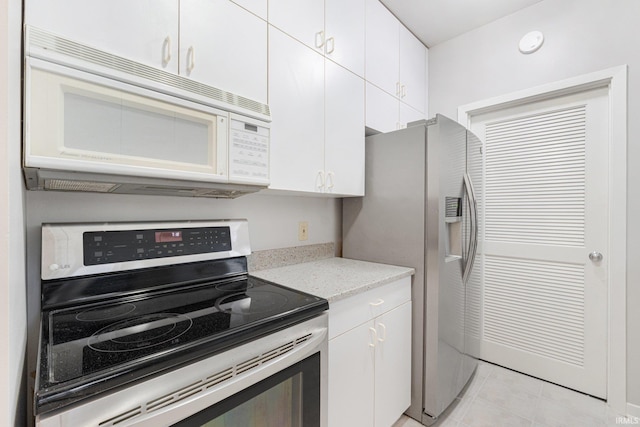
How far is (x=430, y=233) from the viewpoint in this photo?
1646 mm

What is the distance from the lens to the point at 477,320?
215 centimetres

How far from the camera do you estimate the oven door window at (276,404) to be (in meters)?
0.76

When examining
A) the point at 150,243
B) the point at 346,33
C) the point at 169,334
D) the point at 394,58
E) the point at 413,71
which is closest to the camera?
the point at 169,334

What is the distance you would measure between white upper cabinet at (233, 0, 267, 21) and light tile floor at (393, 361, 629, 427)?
231 centimetres

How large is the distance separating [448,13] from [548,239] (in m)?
1.89

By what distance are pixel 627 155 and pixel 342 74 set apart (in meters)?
1.83

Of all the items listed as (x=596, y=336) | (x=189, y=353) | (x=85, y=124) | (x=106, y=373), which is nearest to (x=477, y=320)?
(x=596, y=336)

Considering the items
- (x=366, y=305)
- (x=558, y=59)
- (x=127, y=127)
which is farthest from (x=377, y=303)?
(x=558, y=59)

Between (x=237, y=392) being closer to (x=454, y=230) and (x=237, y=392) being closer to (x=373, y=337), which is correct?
(x=373, y=337)

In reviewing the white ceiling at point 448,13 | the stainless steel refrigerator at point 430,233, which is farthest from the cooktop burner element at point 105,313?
the white ceiling at point 448,13

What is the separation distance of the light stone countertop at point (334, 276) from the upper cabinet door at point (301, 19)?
1240mm

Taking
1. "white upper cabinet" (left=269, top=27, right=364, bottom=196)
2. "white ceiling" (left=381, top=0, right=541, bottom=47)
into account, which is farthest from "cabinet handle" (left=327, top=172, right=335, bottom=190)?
"white ceiling" (left=381, top=0, right=541, bottom=47)

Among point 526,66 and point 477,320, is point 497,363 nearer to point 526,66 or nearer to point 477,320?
point 477,320

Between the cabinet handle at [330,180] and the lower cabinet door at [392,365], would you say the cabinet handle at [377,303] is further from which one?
the cabinet handle at [330,180]
